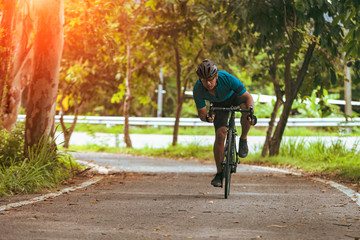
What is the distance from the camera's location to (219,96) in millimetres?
9586

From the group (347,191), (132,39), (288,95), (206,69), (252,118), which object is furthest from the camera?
(132,39)

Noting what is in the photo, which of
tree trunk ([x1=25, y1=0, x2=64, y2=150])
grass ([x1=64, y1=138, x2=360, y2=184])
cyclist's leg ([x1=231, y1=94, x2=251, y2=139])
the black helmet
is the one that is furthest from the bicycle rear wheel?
tree trunk ([x1=25, y1=0, x2=64, y2=150])

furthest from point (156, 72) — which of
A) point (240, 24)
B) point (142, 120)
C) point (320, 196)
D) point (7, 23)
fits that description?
point (320, 196)

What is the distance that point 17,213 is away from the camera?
25.0 feet

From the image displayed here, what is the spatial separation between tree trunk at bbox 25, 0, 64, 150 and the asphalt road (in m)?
1.75

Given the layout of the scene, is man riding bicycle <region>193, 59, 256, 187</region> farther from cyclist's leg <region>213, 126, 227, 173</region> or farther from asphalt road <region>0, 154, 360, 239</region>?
asphalt road <region>0, 154, 360, 239</region>

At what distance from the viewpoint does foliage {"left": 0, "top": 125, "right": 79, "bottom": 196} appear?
1015 cm

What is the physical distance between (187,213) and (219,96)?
85.4 inches

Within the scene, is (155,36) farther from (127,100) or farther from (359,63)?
(359,63)

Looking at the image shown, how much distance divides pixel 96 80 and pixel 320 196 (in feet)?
63.8

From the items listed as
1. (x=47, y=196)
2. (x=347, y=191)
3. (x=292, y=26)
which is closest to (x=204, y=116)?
(x=47, y=196)

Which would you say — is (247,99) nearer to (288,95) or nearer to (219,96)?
(219,96)

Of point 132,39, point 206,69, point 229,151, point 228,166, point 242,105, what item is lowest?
point 228,166

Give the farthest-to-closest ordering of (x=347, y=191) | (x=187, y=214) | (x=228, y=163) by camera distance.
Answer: (x=347, y=191) → (x=228, y=163) → (x=187, y=214)
